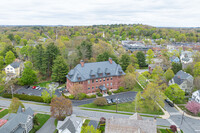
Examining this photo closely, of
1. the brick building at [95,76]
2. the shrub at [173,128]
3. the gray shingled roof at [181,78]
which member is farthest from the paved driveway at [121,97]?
the gray shingled roof at [181,78]

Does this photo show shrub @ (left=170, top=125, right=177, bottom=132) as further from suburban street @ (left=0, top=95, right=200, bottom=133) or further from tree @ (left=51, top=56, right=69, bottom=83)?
tree @ (left=51, top=56, right=69, bottom=83)

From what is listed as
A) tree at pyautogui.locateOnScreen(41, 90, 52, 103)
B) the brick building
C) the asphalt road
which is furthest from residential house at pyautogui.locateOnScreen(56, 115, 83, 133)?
the asphalt road

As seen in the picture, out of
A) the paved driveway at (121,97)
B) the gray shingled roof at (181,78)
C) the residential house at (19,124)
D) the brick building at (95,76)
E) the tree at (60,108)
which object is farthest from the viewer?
the gray shingled roof at (181,78)

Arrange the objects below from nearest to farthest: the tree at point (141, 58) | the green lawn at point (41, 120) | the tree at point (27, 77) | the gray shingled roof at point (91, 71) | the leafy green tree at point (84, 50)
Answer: the green lawn at point (41, 120)
the gray shingled roof at point (91, 71)
the tree at point (27, 77)
the leafy green tree at point (84, 50)
the tree at point (141, 58)

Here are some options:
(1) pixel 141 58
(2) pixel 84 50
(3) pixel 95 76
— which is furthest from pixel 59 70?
(1) pixel 141 58

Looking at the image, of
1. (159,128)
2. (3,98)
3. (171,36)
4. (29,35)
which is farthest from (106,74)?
(171,36)

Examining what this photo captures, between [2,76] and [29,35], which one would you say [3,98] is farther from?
[29,35]

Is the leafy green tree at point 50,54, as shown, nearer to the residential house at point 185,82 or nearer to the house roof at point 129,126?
the house roof at point 129,126
